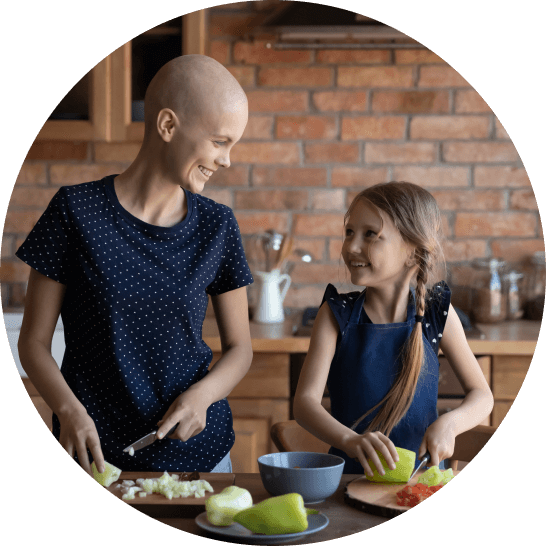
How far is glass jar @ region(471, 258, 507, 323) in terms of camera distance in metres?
1.38

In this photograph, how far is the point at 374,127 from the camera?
151 centimetres

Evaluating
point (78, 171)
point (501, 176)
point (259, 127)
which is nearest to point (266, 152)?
point (259, 127)

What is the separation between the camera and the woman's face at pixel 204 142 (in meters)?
0.55

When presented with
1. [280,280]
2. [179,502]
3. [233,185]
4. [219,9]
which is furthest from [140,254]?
[219,9]

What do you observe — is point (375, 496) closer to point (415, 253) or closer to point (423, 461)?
point (423, 461)

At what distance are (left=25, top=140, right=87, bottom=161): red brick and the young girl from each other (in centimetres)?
102

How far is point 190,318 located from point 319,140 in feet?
3.24

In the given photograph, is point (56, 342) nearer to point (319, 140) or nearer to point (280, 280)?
point (280, 280)

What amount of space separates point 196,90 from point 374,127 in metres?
1.02

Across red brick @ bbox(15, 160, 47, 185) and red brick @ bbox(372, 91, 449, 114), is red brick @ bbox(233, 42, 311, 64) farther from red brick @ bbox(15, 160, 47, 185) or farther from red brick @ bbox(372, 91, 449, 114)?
red brick @ bbox(15, 160, 47, 185)

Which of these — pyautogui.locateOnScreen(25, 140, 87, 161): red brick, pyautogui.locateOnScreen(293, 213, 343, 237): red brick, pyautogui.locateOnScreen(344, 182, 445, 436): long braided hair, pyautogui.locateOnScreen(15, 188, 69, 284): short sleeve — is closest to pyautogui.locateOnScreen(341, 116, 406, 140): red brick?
pyautogui.locateOnScreen(293, 213, 343, 237): red brick

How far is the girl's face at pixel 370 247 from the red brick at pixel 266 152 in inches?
33.4

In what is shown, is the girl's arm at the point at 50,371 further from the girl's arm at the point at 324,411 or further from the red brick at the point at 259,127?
the red brick at the point at 259,127

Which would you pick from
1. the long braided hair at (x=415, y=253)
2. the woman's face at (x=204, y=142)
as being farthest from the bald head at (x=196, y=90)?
the long braided hair at (x=415, y=253)
